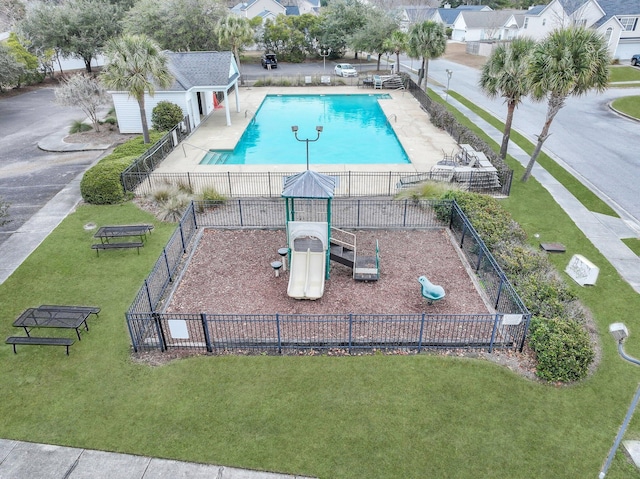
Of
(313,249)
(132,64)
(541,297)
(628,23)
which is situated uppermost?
(628,23)

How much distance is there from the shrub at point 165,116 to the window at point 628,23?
185 ft

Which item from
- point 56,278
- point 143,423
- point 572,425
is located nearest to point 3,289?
point 56,278

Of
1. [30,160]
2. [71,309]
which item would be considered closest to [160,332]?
[71,309]

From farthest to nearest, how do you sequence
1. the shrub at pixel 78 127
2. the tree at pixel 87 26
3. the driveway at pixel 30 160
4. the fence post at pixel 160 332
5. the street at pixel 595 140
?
the tree at pixel 87 26 < the shrub at pixel 78 127 < the street at pixel 595 140 < the driveway at pixel 30 160 < the fence post at pixel 160 332

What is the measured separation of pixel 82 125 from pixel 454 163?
86.2ft

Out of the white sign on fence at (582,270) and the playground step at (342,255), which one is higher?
the white sign on fence at (582,270)

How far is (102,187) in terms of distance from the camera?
787 inches

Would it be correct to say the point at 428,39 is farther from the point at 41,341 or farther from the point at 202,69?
the point at 41,341

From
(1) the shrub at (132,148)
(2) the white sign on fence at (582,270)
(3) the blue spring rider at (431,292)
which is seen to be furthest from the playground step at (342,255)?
(1) the shrub at (132,148)

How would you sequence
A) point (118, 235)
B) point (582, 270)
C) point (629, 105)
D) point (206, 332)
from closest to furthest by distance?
point (206, 332) → point (582, 270) → point (118, 235) → point (629, 105)

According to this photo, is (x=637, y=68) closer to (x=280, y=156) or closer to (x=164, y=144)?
(x=280, y=156)

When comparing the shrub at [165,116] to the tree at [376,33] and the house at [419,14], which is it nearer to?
the tree at [376,33]

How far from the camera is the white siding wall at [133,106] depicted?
2964 cm

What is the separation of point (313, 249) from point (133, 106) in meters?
22.3
